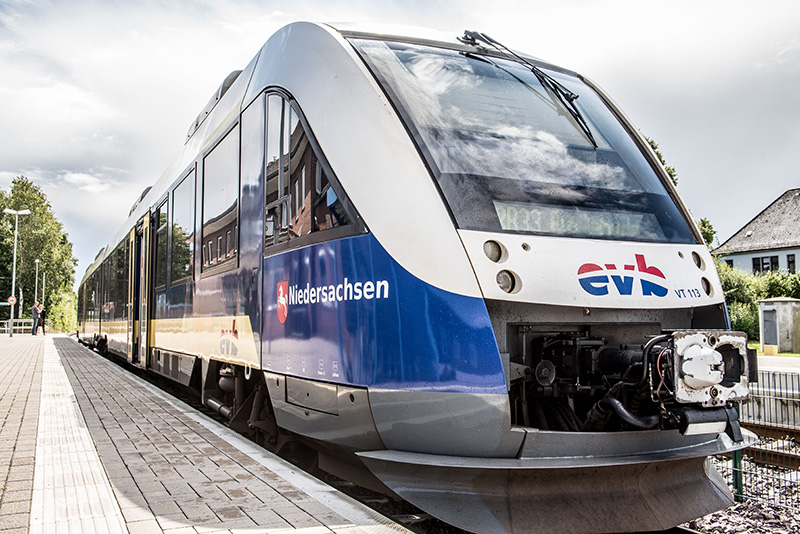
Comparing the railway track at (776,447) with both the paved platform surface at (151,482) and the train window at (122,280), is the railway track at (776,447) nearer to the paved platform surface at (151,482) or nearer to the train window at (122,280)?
the paved platform surface at (151,482)

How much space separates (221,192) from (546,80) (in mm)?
3153

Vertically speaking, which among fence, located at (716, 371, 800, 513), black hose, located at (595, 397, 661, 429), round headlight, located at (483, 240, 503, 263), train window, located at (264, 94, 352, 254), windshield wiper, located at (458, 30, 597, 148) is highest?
windshield wiper, located at (458, 30, 597, 148)

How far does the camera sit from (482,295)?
3.69m

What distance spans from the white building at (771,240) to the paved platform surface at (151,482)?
164 ft

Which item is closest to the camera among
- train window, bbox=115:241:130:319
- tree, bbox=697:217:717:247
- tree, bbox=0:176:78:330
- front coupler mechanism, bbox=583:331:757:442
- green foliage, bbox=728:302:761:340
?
front coupler mechanism, bbox=583:331:757:442

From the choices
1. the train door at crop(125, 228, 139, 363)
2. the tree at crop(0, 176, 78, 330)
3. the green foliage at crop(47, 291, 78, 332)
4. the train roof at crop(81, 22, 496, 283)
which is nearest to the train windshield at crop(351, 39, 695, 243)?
the train roof at crop(81, 22, 496, 283)

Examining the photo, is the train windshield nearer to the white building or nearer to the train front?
the train front

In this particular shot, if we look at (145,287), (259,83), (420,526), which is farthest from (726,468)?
(145,287)

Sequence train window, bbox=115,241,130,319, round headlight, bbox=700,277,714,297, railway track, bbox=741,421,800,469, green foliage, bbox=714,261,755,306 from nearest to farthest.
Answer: round headlight, bbox=700,277,714,297 → railway track, bbox=741,421,800,469 → train window, bbox=115,241,130,319 → green foliage, bbox=714,261,755,306

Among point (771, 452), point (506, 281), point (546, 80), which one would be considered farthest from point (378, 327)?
point (771, 452)

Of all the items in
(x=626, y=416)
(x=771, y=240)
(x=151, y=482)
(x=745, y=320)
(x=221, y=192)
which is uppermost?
(x=771, y=240)

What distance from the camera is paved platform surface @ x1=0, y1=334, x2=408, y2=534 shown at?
11.3 feet

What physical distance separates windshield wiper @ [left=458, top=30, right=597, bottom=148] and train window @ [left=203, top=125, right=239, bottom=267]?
2.21 meters

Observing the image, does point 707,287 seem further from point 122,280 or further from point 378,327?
point 122,280
